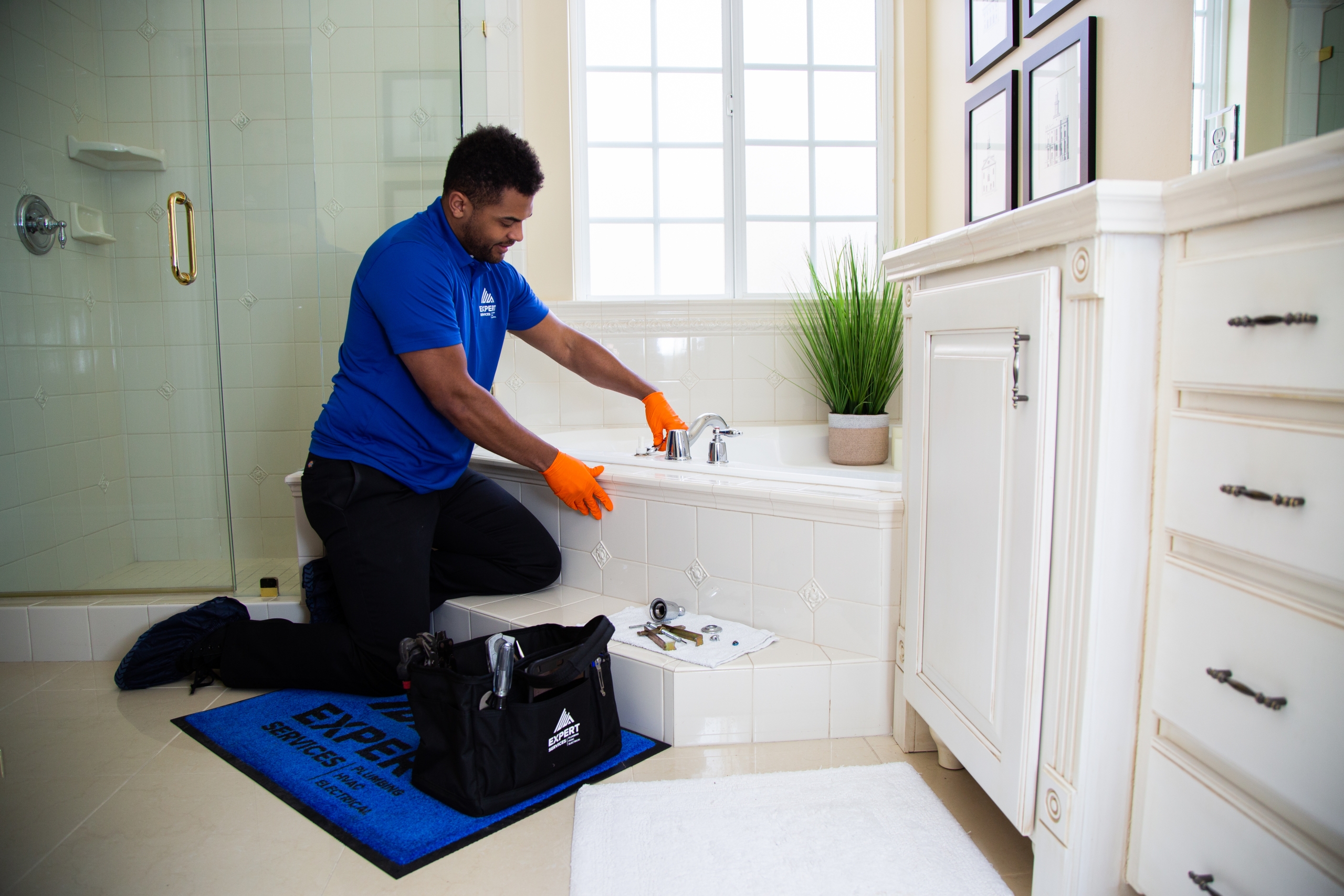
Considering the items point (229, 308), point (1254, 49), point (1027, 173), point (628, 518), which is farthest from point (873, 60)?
point (229, 308)

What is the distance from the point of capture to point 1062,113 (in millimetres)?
2211

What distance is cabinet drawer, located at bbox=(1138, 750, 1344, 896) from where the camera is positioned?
791 mm

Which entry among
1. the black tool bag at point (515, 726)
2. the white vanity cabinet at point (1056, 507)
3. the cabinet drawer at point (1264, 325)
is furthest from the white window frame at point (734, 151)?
the cabinet drawer at point (1264, 325)

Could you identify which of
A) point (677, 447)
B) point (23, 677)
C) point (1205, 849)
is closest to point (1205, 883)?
point (1205, 849)

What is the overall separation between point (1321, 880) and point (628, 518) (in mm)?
1408

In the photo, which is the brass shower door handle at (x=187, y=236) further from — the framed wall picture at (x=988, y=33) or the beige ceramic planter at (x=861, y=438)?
the framed wall picture at (x=988, y=33)

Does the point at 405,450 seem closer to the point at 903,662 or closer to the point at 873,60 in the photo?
the point at 903,662

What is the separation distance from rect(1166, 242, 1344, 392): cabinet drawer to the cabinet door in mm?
143

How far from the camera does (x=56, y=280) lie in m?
2.44

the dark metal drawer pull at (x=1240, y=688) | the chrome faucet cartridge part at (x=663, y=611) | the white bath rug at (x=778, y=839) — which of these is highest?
the dark metal drawer pull at (x=1240, y=688)

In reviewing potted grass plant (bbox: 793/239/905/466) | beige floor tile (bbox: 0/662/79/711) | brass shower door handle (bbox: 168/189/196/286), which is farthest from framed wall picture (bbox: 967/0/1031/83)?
beige floor tile (bbox: 0/662/79/711)

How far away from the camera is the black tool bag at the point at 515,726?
1.39m

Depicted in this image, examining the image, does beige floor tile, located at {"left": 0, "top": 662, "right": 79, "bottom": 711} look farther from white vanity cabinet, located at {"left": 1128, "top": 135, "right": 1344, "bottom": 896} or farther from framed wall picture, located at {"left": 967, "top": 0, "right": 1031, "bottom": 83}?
framed wall picture, located at {"left": 967, "top": 0, "right": 1031, "bottom": 83}

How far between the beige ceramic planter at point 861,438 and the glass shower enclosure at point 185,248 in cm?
147
